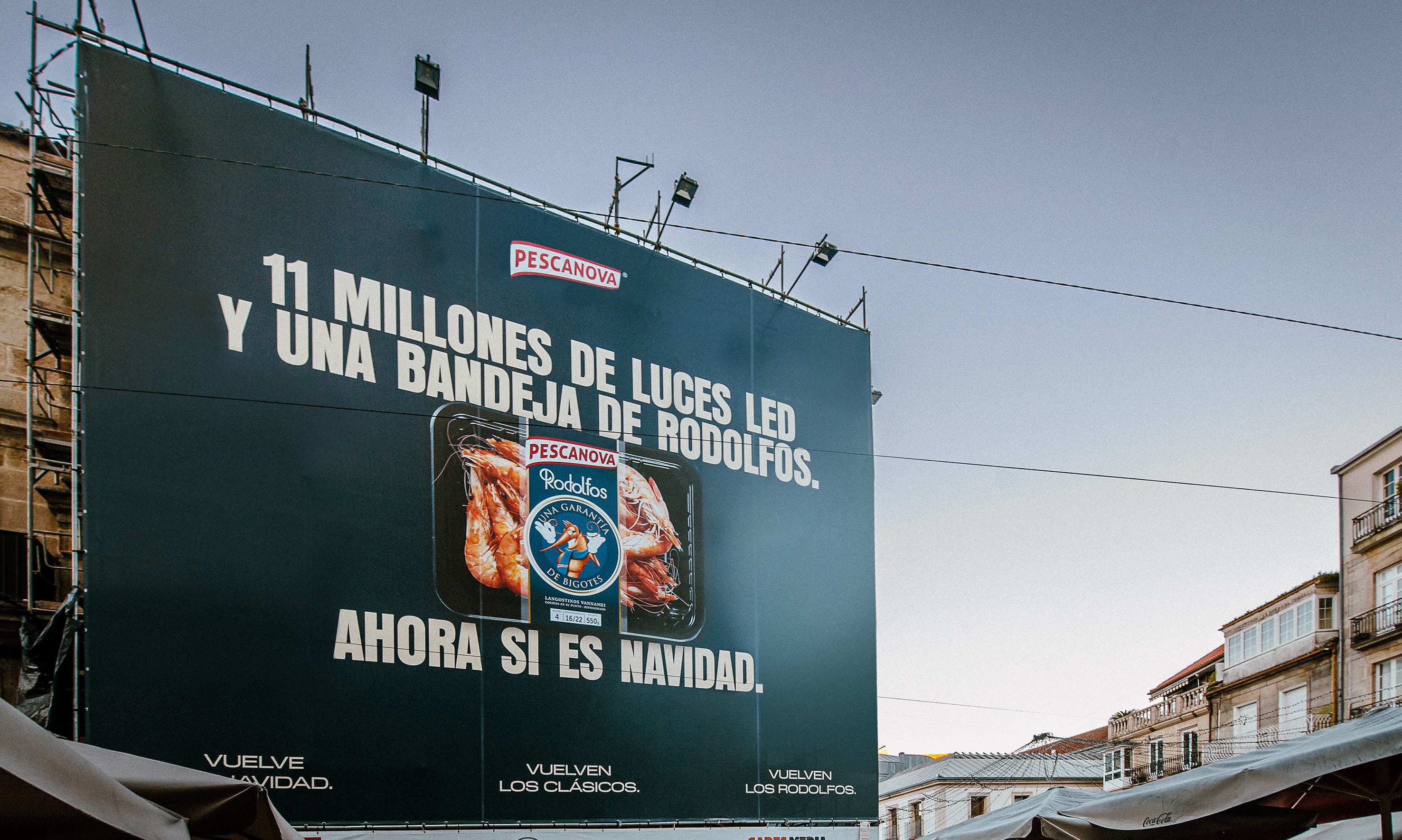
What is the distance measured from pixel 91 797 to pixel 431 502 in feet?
35.6

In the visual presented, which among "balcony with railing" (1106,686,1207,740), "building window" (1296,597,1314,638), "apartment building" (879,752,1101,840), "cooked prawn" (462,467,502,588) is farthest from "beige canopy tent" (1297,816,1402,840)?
"apartment building" (879,752,1101,840)

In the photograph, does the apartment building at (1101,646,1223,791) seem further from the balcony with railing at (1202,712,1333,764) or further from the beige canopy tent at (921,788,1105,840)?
the beige canopy tent at (921,788,1105,840)

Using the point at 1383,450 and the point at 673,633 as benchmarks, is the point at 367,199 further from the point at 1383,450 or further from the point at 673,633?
the point at 1383,450

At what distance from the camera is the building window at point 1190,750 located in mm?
36250

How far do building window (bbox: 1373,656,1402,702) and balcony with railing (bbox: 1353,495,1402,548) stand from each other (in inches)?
124

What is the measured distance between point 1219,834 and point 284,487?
32.0 feet

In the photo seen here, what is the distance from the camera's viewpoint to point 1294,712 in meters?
31.6

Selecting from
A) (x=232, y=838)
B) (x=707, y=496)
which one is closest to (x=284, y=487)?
(x=707, y=496)

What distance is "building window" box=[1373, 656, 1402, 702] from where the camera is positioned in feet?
88.8

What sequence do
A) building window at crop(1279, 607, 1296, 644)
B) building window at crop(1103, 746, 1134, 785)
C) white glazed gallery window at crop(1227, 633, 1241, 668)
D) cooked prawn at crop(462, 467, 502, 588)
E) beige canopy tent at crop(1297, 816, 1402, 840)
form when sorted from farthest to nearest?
building window at crop(1103, 746, 1134, 785) < white glazed gallery window at crop(1227, 633, 1241, 668) < building window at crop(1279, 607, 1296, 644) < cooked prawn at crop(462, 467, 502, 588) < beige canopy tent at crop(1297, 816, 1402, 840)

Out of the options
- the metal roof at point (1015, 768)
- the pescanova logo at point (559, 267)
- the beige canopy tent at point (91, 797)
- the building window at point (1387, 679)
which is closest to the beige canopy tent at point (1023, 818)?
the beige canopy tent at point (91, 797)

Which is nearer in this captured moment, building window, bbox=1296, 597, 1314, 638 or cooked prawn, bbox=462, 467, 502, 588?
cooked prawn, bbox=462, 467, 502, 588

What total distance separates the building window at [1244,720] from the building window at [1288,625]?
2544 mm

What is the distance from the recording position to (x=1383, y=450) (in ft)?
95.0
